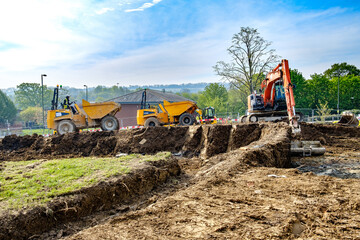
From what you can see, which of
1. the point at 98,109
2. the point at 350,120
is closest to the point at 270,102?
the point at 350,120

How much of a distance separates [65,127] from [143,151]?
5.83 meters

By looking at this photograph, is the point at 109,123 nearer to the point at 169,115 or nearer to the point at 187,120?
A: the point at 169,115

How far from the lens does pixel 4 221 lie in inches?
158

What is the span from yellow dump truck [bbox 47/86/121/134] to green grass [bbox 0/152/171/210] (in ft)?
31.6

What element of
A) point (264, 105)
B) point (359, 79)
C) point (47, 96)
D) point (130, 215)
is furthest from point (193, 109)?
point (47, 96)

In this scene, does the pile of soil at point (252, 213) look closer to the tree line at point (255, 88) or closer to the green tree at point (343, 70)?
the tree line at point (255, 88)

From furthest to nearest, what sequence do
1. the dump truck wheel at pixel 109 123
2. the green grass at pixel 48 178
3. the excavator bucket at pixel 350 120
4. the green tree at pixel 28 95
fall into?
the green tree at pixel 28 95
the excavator bucket at pixel 350 120
the dump truck wheel at pixel 109 123
the green grass at pixel 48 178

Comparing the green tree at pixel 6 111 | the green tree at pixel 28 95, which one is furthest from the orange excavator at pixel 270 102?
the green tree at pixel 28 95

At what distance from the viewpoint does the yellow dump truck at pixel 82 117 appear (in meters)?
16.6

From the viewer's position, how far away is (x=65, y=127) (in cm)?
1666

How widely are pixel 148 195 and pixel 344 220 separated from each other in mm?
3976

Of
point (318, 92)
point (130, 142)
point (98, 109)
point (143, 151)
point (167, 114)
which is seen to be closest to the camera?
point (143, 151)

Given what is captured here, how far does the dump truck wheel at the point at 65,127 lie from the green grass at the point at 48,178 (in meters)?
9.49

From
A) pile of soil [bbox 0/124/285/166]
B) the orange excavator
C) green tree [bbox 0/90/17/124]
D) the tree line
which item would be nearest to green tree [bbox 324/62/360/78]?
the tree line
